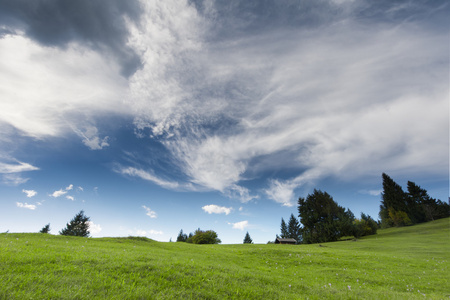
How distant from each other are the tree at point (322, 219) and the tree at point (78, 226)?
89.4 m

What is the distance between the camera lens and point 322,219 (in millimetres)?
72375

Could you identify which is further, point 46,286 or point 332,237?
point 332,237

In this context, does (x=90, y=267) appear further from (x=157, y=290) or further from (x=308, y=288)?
(x=308, y=288)

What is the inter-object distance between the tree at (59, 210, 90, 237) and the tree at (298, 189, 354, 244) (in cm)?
8943

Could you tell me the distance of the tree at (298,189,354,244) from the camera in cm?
6425

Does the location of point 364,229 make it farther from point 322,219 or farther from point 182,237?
point 182,237

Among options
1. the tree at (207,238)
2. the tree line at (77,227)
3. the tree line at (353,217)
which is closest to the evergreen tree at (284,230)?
the tree line at (353,217)

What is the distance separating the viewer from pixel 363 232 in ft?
214

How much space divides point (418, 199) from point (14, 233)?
129082 millimetres

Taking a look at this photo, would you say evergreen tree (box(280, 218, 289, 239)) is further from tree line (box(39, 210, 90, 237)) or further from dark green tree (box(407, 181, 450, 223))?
tree line (box(39, 210, 90, 237))

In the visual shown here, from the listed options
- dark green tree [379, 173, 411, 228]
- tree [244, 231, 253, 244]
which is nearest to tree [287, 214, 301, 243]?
tree [244, 231, 253, 244]

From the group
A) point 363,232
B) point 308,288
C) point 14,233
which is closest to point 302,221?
point 363,232

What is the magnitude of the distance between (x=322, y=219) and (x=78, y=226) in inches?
3903

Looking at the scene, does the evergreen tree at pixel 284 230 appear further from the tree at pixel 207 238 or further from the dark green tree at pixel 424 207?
the tree at pixel 207 238
